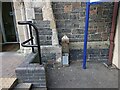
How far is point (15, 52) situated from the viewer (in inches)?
159

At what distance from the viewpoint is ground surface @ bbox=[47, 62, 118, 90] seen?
2.77 m

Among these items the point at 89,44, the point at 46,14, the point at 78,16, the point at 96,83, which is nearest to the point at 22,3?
the point at 46,14

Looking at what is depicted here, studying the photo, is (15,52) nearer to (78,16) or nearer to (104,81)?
(78,16)

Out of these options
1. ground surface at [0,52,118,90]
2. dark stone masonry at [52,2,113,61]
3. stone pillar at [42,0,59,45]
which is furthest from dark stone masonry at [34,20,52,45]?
ground surface at [0,52,118,90]

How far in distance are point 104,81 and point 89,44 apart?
1.05 m

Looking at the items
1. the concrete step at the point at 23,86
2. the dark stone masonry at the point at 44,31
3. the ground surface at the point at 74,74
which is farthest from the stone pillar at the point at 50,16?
the concrete step at the point at 23,86

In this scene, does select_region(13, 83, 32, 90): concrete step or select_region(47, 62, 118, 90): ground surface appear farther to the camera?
select_region(47, 62, 118, 90): ground surface

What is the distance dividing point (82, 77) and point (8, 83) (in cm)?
152

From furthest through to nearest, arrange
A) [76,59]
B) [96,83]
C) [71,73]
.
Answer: [76,59], [71,73], [96,83]

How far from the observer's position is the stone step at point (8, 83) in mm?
2201

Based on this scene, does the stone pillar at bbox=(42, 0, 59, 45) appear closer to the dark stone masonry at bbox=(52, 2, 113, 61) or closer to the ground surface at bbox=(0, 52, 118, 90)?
the dark stone masonry at bbox=(52, 2, 113, 61)

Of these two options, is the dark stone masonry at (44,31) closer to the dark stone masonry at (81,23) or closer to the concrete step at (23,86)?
the dark stone masonry at (81,23)

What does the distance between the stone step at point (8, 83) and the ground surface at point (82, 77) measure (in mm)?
690

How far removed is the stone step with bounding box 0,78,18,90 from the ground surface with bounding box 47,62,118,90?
27.2 inches
